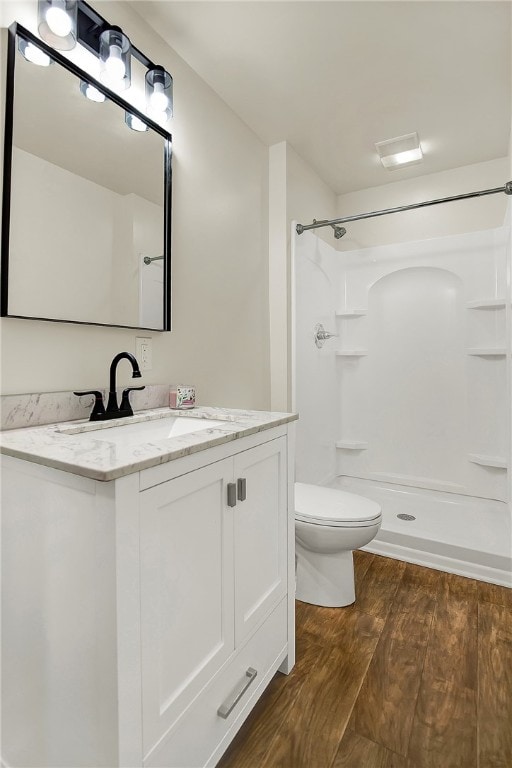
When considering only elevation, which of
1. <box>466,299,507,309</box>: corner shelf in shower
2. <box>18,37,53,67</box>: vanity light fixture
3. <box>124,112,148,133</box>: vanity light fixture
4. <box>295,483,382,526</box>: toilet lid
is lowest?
<box>295,483,382,526</box>: toilet lid

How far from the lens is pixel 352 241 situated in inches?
129

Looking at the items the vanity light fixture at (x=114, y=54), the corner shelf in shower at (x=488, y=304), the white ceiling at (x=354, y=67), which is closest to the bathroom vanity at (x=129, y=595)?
the vanity light fixture at (x=114, y=54)

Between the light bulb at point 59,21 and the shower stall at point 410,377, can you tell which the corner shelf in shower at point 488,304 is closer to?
the shower stall at point 410,377

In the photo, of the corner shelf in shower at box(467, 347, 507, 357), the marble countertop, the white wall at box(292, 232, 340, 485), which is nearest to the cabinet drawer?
the marble countertop

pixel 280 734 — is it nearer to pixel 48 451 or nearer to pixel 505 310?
pixel 48 451

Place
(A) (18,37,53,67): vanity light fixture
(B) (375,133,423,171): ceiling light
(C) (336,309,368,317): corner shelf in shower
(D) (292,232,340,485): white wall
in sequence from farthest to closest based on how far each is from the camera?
(C) (336,309,368,317): corner shelf in shower < (D) (292,232,340,485): white wall < (B) (375,133,423,171): ceiling light < (A) (18,37,53,67): vanity light fixture

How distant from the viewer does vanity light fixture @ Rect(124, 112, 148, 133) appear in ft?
4.99

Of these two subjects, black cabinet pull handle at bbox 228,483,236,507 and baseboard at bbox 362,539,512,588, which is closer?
black cabinet pull handle at bbox 228,483,236,507

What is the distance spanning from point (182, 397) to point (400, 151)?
7.30 feet

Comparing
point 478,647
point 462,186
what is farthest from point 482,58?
point 478,647

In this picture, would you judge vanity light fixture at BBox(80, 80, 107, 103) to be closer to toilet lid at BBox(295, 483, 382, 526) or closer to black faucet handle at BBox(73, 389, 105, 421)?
black faucet handle at BBox(73, 389, 105, 421)

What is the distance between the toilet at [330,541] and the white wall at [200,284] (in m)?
0.73

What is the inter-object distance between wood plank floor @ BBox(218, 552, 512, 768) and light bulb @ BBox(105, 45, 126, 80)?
2148 mm

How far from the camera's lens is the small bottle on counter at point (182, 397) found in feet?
5.36
